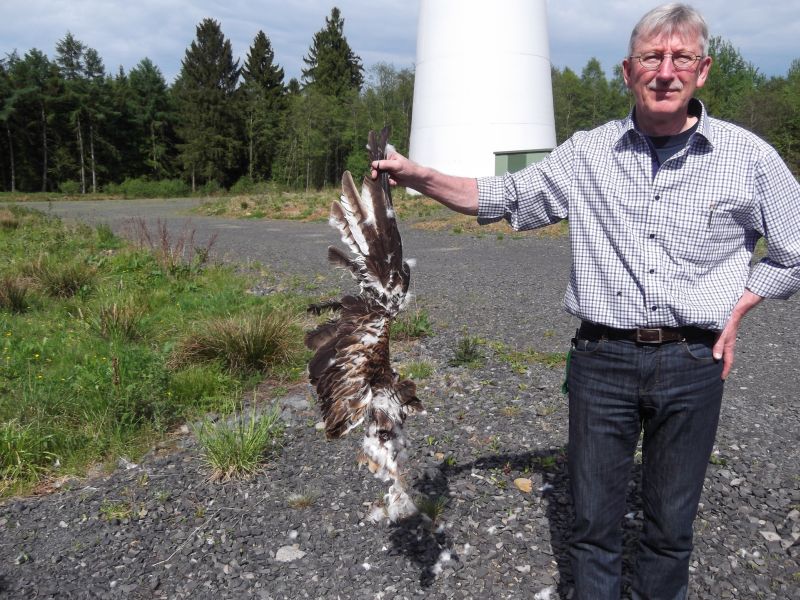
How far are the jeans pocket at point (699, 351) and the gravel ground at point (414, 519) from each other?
60.7 inches

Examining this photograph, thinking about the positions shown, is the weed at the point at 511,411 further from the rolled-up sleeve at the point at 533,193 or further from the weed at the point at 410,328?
the rolled-up sleeve at the point at 533,193

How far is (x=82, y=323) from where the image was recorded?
7.79 metres

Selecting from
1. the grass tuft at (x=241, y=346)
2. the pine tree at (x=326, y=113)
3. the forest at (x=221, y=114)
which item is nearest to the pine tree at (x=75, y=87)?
the forest at (x=221, y=114)

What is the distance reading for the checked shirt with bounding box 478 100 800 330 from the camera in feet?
8.35

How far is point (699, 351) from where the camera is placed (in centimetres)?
263

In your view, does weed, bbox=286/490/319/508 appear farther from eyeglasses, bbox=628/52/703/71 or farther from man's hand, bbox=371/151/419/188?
eyeglasses, bbox=628/52/703/71

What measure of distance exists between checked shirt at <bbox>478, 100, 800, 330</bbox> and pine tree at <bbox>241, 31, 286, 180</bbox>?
6445 cm

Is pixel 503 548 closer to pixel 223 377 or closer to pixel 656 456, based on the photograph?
pixel 656 456

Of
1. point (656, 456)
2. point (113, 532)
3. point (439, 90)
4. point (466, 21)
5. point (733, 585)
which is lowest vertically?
point (113, 532)

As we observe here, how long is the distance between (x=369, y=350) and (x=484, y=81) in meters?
25.2

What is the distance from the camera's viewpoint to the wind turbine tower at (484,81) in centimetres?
2572

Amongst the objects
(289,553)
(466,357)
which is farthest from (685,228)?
(466,357)

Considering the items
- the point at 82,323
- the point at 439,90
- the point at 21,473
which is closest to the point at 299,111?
the point at 439,90

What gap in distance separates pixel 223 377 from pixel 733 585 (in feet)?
14.8
